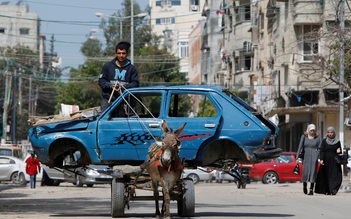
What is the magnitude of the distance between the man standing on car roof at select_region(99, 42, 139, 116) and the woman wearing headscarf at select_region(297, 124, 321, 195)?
40.3 feet

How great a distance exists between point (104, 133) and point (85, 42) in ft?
362

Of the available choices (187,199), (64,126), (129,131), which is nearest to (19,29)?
Answer: (64,126)

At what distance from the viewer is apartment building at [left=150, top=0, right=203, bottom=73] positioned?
141 meters

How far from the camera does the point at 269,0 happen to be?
66.8 meters

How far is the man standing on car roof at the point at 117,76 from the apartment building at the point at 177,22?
113m

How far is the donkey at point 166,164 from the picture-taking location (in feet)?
51.1

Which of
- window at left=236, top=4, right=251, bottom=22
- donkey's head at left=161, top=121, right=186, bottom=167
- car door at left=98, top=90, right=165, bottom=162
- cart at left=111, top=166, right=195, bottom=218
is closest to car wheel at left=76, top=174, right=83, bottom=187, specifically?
car door at left=98, top=90, right=165, bottom=162

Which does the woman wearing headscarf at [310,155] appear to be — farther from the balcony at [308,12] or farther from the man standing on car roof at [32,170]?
the balcony at [308,12]

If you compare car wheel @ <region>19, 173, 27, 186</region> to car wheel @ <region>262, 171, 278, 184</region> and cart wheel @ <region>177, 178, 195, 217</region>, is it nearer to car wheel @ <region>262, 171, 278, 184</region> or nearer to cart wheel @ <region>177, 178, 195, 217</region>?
car wheel @ <region>262, 171, 278, 184</region>

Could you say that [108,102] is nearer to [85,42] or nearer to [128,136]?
[128,136]

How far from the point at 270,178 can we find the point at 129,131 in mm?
31746

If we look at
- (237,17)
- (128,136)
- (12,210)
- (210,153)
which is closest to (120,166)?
(128,136)

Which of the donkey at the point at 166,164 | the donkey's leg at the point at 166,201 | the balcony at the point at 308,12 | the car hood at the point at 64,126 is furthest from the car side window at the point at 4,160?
the donkey's leg at the point at 166,201

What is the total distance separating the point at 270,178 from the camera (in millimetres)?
48781
